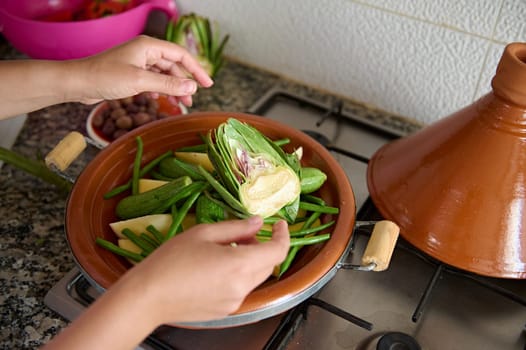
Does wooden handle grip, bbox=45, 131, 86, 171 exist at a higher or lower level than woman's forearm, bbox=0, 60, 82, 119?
lower

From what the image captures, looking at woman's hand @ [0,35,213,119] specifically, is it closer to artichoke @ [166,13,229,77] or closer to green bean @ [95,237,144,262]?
green bean @ [95,237,144,262]

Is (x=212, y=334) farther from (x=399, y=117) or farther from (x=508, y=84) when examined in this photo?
(x=399, y=117)

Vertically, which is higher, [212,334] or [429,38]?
[429,38]

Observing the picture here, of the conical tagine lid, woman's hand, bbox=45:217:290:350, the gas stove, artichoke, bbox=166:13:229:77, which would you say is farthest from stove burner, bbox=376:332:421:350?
artichoke, bbox=166:13:229:77

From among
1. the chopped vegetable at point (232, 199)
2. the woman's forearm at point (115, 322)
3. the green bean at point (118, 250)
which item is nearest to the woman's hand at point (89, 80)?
the chopped vegetable at point (232, 199)

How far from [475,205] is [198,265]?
0.38 metres

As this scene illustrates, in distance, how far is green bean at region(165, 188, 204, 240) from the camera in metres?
0.66

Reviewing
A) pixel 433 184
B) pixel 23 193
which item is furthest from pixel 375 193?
pixel 23 193

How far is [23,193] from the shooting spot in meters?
0.90

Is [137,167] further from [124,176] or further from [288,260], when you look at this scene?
[288,260]

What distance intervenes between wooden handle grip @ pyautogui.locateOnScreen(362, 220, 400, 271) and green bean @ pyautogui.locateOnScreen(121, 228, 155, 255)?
0.85ft

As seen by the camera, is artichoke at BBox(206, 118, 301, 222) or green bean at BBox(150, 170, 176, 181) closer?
artichoke at BBox(206, 118, 301, 222)

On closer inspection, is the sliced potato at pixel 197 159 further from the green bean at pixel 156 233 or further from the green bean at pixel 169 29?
the green bean at pixel 169 29

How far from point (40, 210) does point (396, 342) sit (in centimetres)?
57
